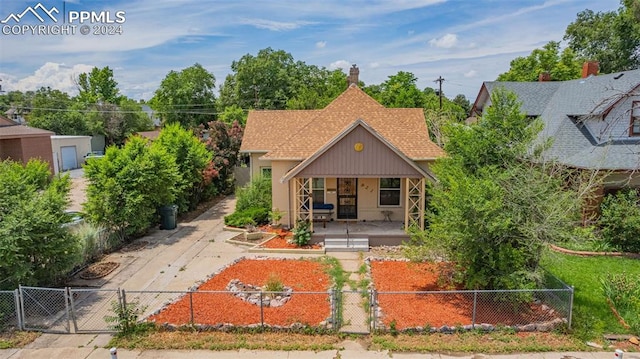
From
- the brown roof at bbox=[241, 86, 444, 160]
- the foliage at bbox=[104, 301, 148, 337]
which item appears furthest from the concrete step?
the foliage at bbox=[104, 301, 148, 337]

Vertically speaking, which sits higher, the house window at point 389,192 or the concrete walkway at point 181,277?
the house window at point 389,192

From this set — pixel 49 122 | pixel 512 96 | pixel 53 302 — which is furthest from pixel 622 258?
pixel 49 122

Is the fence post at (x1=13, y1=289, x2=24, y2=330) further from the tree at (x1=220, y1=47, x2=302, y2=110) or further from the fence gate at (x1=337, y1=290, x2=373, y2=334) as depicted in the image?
the tree at (x1=220, y1=47, x2=302, y2=110)

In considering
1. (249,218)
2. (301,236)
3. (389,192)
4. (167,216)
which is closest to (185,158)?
(167,216)

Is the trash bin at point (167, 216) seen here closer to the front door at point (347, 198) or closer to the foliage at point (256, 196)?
the foliage at point (256, 196)

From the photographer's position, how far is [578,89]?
74.7 feet

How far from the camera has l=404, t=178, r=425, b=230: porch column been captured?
16.6 m

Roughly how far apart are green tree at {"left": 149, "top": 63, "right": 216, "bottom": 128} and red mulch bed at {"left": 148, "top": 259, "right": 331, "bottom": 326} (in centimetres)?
4515

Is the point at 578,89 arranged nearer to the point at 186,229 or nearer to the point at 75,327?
the point at 186,229

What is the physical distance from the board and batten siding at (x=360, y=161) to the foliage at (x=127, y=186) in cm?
642

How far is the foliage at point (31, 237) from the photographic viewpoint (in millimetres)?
10562

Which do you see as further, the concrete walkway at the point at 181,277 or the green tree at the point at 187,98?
the green tree at the point at 187,98

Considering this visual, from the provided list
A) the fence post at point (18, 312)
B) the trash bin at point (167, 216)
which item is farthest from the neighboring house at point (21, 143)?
the fence post at point (18, 312)

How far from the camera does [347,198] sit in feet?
61.5
